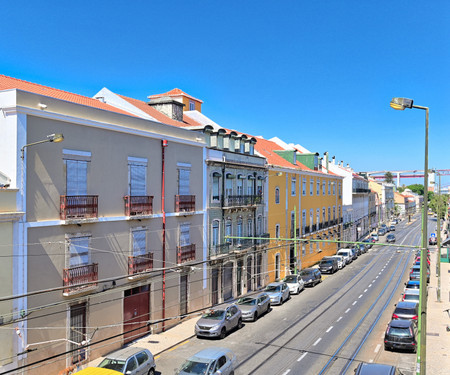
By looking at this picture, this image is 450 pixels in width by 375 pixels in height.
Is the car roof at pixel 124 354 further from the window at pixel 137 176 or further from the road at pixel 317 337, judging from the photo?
the window at pixel 137 176

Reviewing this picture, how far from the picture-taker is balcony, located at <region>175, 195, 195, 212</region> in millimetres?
28094

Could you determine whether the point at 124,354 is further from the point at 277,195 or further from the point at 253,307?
the point at 277,195

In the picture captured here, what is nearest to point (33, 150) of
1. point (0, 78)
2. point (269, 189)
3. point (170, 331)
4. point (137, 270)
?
point (0, 78)

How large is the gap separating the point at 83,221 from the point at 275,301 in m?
18.0

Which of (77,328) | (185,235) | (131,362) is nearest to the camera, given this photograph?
(131,362)

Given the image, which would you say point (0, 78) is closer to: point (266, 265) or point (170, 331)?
point (170, 331)

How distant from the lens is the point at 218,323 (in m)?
24.9

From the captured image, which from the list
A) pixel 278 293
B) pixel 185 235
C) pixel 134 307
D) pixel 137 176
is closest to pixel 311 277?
pixel 278 293

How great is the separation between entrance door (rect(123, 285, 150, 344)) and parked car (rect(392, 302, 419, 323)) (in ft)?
49.0

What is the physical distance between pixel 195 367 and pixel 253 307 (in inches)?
460

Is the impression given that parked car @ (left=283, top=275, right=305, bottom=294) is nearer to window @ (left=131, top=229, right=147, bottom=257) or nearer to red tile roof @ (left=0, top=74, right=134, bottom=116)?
window @ (left=131, top=229, right=147, bottom=257)

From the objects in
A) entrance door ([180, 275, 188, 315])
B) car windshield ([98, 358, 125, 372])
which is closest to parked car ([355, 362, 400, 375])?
car windshield ([98, 358, 125, 372])

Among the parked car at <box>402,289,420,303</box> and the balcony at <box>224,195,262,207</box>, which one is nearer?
the parked car at <box>402,289,420,303</box>

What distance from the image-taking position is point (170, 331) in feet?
87.7
